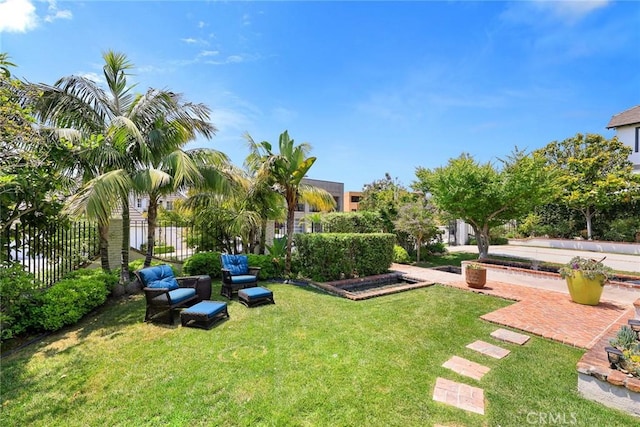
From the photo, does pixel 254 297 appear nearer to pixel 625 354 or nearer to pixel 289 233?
pixel 289 233

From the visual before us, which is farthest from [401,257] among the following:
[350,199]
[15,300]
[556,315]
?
[350,199]

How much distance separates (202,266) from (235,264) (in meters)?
1.82

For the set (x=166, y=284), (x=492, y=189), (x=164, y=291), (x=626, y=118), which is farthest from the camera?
(x=626, y=118)

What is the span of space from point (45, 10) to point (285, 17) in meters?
5.32

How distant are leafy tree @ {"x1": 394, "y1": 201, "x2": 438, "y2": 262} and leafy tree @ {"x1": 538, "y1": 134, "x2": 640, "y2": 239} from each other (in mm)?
10820

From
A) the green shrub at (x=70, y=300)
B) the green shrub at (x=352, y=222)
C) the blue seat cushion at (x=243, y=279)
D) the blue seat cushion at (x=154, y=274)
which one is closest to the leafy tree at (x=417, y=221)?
the green shrub at (x=352, y=222)

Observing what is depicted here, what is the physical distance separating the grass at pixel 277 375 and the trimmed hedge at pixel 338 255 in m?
3.27

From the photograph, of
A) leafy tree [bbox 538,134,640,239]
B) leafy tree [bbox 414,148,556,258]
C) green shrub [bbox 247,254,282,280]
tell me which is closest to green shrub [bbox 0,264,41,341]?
green shrub [bbox 247,254,282,280]

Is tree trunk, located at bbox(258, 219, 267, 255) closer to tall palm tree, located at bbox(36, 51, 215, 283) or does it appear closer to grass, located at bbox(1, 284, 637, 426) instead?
tall palm tree, located at bbox(36, 51, 215, 283)

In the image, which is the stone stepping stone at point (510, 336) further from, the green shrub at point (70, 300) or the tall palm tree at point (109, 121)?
the tall palm tree at point (109, 121)

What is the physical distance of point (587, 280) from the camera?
658 centimetres

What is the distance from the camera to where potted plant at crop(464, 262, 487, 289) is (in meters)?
8.15

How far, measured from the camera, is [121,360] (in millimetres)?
3943

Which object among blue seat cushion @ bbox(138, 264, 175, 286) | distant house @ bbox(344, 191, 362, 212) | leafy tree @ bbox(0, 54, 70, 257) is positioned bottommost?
blue seat cushion @ bbox(138, 264, 175, 286)
